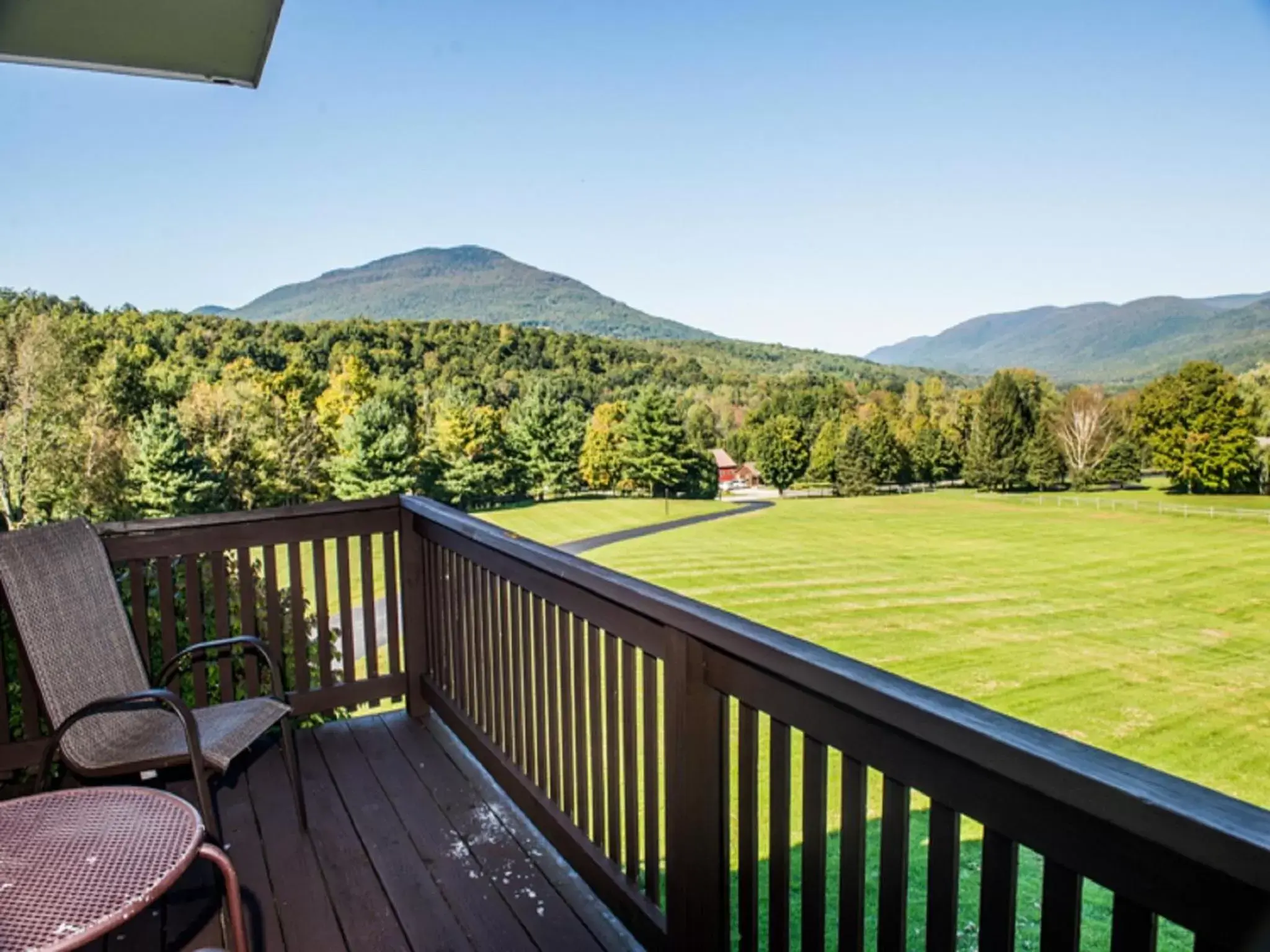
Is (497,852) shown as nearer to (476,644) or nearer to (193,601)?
(476,644)

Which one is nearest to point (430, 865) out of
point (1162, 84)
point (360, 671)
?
point (360, 671)

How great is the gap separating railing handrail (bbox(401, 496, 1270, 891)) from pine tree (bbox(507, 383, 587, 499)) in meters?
6.17

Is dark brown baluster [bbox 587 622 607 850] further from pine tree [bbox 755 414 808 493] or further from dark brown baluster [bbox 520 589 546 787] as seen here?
pine tree [bbox 755 414 808 493]

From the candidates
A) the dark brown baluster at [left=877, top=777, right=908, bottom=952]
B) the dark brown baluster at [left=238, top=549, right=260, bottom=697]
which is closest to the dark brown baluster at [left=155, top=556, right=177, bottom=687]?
the dark brown baluster at [left=238, top=549, right=260, bottom=697]

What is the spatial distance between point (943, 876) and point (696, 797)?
62 centimetres

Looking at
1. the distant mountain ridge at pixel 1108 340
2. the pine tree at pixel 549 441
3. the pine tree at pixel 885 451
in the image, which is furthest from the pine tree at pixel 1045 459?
the pine tree at pixel 549 441

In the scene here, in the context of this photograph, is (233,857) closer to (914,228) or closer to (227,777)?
(227,777)

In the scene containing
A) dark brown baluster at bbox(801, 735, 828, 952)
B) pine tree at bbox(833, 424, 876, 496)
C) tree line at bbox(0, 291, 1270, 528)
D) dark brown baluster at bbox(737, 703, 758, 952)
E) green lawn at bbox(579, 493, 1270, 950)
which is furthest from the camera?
pine tree at bbox(833, 424, 876, 496)

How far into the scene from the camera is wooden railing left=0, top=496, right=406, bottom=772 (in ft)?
9.23

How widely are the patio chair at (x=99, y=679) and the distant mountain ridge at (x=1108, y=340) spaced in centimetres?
560

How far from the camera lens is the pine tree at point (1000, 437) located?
5.88 meters

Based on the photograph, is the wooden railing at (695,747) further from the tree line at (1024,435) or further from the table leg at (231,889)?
the tree line at (1024,435)

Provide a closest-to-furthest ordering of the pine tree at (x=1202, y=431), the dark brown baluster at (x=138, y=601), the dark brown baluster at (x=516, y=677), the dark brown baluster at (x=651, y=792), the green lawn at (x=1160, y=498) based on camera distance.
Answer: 1. the dark brown baluster at (x=651, y=792)
2. the dark brown baluster at (x=516, y=677)
3. the dark brown baluster at (x=138, y=601)
4. the pine tree at (x=1202, y=431)
5. the green lawn at (x=1160, y=498)

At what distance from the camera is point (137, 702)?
6.78 ft
